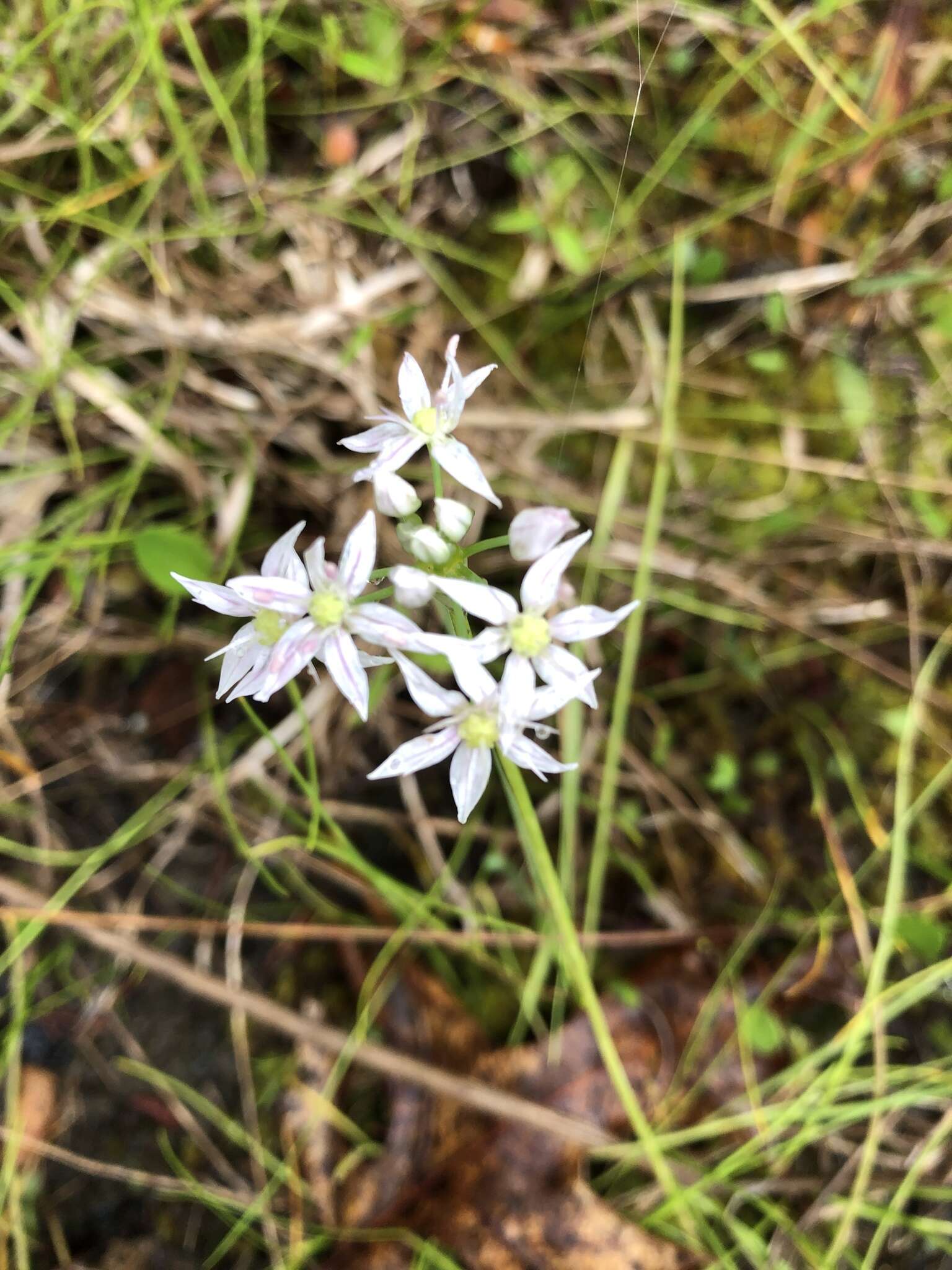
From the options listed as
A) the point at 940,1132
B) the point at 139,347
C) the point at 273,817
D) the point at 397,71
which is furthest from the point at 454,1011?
the point at 397,71

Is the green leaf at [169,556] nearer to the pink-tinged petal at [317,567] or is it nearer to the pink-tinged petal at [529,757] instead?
the pink-tinged petal at [317,567]

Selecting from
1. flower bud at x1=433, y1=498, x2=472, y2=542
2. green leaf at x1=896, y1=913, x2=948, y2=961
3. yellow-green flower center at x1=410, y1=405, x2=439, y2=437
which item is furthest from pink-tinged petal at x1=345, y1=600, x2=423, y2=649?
green leaf at x1=896, y1=913, x2=948, y2=961

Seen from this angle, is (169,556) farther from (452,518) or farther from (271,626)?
(452,518)

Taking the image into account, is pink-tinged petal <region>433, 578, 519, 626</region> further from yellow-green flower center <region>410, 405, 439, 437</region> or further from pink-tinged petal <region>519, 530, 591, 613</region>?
yellow-green flower center <region>410, 405, 439, 437</region>

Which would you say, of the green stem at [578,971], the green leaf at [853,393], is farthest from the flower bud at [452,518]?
the green leaf at [853,393]

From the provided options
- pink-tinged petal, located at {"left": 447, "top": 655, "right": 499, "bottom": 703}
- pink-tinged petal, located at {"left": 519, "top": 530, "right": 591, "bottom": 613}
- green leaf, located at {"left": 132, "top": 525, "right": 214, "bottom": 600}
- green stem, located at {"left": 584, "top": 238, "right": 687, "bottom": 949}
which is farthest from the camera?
green stem, located at {"left": 584, "top": 238, "right": 687, "bottom": 949}
